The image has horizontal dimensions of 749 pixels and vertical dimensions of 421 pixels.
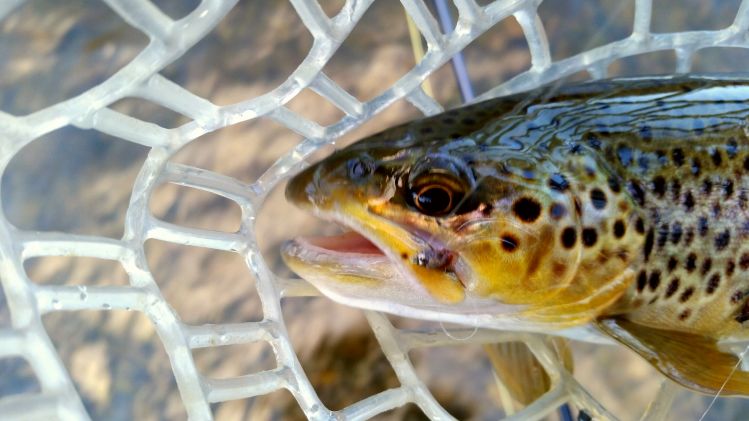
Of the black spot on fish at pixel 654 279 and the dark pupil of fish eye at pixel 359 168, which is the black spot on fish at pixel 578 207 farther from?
the dark pupil of fish eye at pixel 359 168

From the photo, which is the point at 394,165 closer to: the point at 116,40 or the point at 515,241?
the point at 515,241

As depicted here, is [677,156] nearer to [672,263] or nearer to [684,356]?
[672,263]

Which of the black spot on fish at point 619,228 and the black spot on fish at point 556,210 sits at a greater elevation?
the black spot on fish at point 556,210

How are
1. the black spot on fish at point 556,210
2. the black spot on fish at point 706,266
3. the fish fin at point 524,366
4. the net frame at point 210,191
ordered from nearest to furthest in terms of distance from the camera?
the net frame at point 210,191, the black spot on fish at point 556,210, the black spot on fish at point 706,266, the fish fin at point 524,366

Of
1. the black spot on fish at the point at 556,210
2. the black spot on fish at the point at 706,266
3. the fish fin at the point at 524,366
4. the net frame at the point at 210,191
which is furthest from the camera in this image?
the fish fin at the point at 524,366

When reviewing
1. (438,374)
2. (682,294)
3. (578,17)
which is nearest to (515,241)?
(682,294)

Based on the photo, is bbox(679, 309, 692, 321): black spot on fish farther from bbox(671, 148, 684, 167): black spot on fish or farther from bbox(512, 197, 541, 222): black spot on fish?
bbox(512, 197, 541, 222): black spot on fish

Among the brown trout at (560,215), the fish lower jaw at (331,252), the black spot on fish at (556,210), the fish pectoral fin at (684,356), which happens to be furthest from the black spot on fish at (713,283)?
the fish lower jaw at (331,252)

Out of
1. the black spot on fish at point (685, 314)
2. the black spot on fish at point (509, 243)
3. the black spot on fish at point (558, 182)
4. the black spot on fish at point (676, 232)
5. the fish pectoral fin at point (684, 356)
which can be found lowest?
the fish pectoral fin at point (684, 356)
